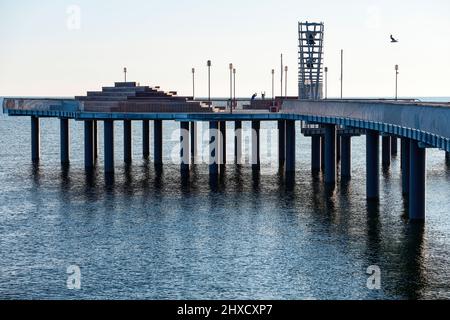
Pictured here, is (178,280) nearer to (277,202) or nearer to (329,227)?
(329,227)

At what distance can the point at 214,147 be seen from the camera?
98062 mm

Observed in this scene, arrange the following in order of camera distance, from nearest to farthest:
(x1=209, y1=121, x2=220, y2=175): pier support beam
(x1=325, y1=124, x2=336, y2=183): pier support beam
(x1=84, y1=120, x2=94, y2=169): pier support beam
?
(x1=325, y1=124, x2=336, y2=183): pier support beam, (x1=209, y1=121, x2=220, y2=175): pier support beam, (x1=84, y1=120, x2=94, y2=169): pier support beam

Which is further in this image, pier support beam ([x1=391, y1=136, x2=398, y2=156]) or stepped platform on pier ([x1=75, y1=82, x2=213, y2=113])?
pier support beam ([x1=391, y1=136, x2=398, y2=156])

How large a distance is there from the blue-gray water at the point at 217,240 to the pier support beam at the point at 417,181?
115 centimetres

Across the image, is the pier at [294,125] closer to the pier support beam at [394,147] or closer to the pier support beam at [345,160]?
the pier support beam at [345,160]

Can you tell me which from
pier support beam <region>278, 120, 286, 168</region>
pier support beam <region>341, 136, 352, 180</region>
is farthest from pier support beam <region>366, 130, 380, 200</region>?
pier support beam <region>278, 120, 286, 168</region>

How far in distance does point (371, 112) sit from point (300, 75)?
38074 mm

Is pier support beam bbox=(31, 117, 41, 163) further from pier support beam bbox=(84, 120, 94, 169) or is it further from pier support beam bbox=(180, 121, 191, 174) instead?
pier support beam bbox=(180, 121, 191, 174)

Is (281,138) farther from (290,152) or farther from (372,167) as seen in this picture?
(372,167)

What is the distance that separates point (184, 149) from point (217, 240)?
135 ft

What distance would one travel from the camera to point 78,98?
122m

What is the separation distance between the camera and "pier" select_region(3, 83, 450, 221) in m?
63.1

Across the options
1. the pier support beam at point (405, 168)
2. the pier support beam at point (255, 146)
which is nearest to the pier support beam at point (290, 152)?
the pier support beam at point (255, 146)
